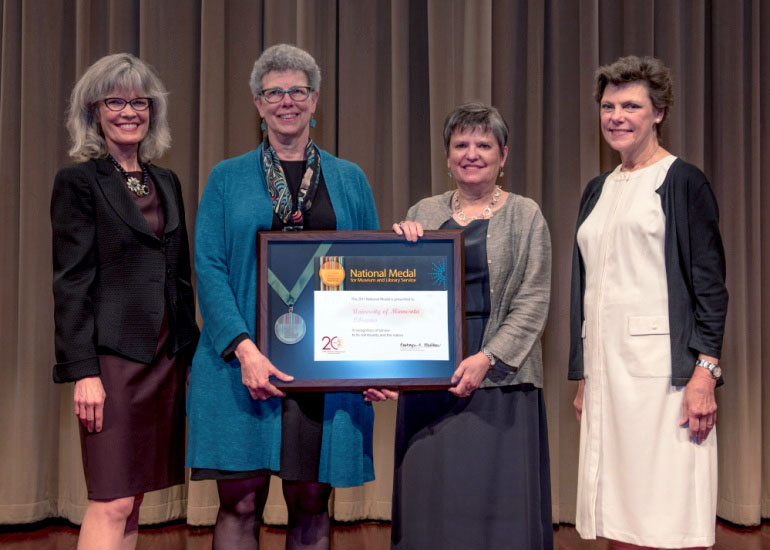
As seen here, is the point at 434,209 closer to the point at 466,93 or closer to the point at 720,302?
A: the point at 720,302

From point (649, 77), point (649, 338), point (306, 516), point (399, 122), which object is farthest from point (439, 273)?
point (399, 122)

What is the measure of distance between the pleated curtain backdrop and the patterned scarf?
4.65ft

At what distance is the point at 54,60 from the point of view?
327 centimetres

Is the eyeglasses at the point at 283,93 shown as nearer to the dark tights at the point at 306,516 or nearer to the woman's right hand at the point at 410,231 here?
the woman's right hand at the point at 410,231

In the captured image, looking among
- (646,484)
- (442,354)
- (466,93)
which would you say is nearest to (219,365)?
(442,354)

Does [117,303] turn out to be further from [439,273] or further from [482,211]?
[482,211]

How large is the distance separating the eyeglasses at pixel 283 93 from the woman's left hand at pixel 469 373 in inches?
32.9

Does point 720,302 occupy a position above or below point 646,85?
below

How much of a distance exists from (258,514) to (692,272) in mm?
1330

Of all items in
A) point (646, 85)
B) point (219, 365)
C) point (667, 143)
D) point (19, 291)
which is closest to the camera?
point (219, 365)

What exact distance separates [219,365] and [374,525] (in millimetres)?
1763

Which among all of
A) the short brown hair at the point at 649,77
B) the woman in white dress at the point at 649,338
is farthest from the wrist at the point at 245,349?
the short brown hair at the point at 649,77

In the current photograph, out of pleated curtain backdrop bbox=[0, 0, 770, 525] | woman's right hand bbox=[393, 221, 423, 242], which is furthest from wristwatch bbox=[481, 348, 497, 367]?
pleated curtain backdrop bbox=[0, 0, 770, 525]

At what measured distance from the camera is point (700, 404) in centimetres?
185
